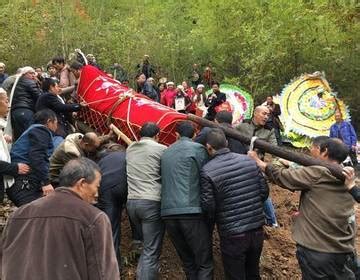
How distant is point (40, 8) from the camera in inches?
834

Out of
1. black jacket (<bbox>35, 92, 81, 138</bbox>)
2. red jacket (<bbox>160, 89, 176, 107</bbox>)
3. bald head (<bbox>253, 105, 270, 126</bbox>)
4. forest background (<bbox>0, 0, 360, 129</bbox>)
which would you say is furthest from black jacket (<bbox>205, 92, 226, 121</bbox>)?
forest background (<bbox>0, 0, 360, 129</bbox>)

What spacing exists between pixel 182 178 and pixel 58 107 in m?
2.19

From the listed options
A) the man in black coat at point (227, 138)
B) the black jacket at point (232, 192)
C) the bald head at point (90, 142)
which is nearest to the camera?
the black jacket at point (232, 192)

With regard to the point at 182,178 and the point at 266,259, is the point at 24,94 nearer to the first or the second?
the point at 182,178

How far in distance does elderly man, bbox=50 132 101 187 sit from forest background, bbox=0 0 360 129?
12.5 m

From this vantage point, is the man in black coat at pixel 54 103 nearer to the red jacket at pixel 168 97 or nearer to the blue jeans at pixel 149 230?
the blue jeans at pixel 149 230

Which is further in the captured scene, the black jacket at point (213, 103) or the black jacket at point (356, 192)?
the black jacket at point (213, 103)

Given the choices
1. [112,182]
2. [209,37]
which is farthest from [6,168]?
[209,37]

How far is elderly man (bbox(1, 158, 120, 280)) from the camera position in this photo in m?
2.73

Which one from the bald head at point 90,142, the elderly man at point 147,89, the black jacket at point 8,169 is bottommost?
the elderly man at point 147,89

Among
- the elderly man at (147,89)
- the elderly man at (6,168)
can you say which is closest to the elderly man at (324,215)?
the elderly man at (6,168)

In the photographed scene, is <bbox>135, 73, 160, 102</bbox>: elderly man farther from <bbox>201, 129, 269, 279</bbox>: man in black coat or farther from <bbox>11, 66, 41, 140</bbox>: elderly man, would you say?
<bbox>201, 129, 269, 279</bbox>: man in black coat

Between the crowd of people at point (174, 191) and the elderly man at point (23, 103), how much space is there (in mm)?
13

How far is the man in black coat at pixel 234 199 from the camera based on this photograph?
191 inches
